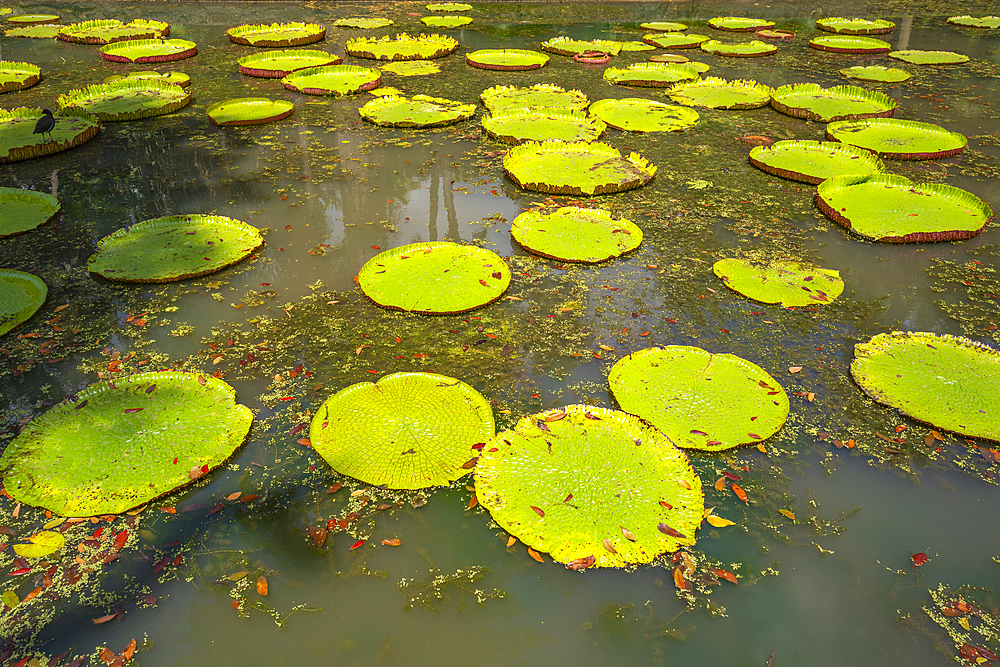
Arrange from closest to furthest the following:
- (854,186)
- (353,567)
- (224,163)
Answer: (353,567) → (854,186) → (224,163)

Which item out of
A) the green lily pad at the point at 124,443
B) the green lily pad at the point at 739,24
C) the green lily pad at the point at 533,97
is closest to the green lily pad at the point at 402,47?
the green lily pad at the point at 533,97

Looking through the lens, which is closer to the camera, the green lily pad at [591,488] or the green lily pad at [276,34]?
the green lily pad at [591,488]

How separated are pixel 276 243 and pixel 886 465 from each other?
3410mm

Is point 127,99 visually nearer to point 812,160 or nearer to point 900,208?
point 812,160

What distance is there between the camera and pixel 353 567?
6.06 ft

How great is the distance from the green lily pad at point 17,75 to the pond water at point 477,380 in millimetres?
1968

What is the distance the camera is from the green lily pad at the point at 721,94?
593 centimetres

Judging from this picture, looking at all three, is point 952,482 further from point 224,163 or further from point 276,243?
point 224,163

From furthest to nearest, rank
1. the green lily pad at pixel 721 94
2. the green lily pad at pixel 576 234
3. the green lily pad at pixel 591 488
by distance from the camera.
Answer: the green lily pad at pixel 721 94 < the green lily pad at pixel 576 234 < the green lily pad at pixel 591 488

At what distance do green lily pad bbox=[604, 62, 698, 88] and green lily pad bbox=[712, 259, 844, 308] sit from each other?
3935 mm

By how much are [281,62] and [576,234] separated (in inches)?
214

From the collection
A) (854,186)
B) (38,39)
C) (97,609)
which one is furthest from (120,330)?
(38,39)

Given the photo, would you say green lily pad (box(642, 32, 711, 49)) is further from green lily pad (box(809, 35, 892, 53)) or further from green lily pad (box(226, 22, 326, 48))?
green lily pad (box(226, 22, 326, 48))

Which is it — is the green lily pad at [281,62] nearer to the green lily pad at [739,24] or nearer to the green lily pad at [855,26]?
the green lily pad at [739,24]
